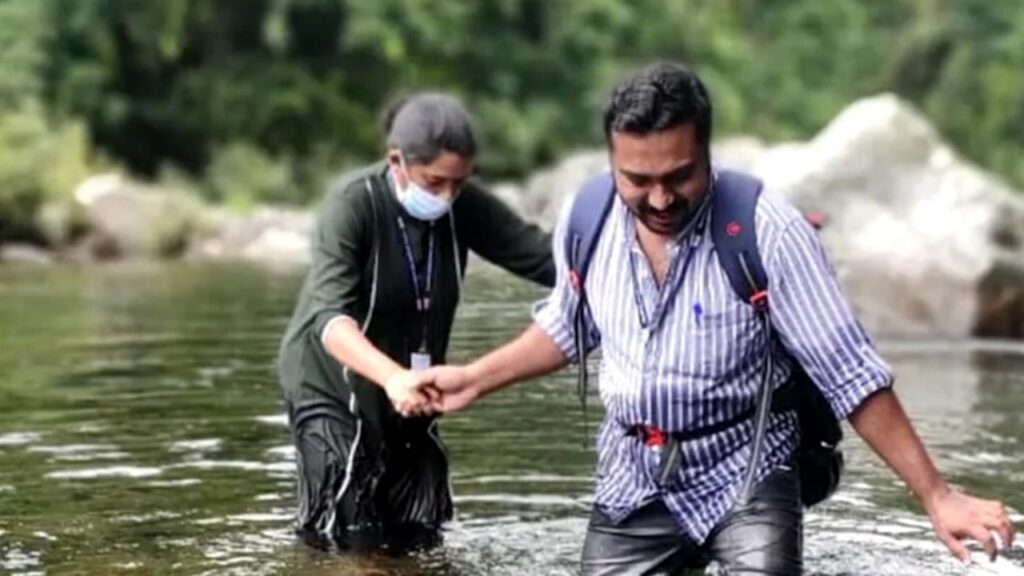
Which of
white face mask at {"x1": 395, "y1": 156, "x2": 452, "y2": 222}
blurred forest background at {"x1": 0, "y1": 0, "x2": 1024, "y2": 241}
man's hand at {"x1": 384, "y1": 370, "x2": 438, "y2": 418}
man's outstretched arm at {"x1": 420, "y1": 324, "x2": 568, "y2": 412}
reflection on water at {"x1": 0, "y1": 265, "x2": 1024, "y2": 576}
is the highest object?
blurred forest background at {"x1": 0, "y1": 0, "x2": 1024, "y2": 241}

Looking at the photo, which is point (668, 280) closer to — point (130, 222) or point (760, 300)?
point (760, 300)

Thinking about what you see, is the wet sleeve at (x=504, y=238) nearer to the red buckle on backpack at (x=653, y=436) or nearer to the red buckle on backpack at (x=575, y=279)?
the red buckle on backpack at (x=575, y=279)

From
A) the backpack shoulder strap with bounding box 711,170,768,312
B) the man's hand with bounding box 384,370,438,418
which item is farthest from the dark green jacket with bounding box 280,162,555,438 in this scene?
the backpack shoulder strap with bounding box 711,170,768,312

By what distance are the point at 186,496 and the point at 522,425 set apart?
2.38 meters

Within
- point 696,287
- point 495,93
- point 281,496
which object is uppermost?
point 495,93

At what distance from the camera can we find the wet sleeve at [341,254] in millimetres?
7371

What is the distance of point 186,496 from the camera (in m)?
9.30

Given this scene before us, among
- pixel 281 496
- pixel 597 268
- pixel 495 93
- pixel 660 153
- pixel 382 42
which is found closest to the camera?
pixel 660 153

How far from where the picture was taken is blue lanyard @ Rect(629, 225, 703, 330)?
5.48 metres

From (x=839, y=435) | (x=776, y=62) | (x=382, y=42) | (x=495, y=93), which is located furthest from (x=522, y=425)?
(x=776, y=62)

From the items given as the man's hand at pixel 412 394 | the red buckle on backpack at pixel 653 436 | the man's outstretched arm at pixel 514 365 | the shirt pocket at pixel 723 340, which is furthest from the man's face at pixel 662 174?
A: the man's hand at pixel 412 394

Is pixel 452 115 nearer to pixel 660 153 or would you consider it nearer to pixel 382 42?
pixel 660 153

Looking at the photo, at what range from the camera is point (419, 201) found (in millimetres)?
7359

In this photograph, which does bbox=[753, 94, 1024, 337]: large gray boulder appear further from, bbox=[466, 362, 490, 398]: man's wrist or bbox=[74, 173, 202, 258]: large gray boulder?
bbox=[74, 173, 202, 258]: large gray boulder
